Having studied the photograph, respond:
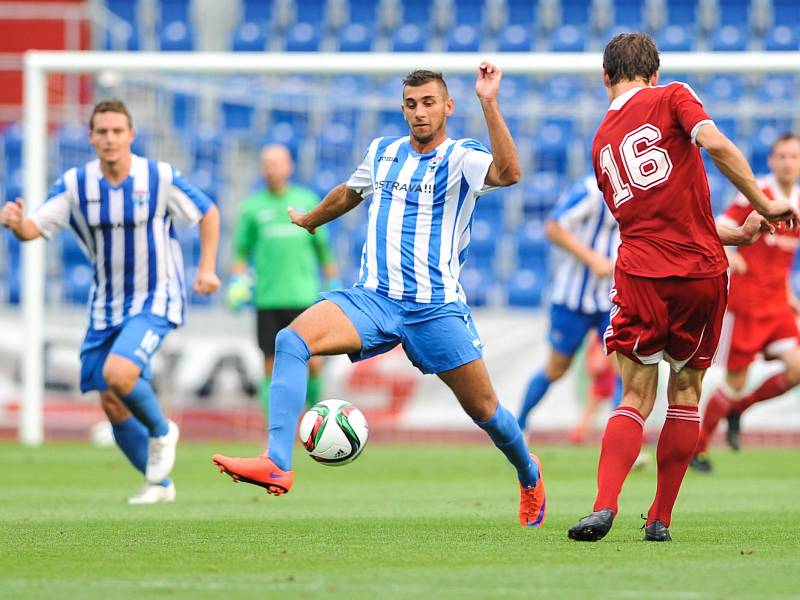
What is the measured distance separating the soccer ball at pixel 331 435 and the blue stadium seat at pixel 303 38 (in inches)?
612

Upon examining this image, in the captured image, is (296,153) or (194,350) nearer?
(194,350)

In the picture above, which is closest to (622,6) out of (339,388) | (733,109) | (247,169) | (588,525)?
(733,109)

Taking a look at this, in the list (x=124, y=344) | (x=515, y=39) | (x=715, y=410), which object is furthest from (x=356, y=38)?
(x=124, y=344)

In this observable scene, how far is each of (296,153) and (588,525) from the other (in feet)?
42.2

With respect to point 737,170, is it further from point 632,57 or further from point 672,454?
point 672,454

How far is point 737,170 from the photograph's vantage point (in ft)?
18.4

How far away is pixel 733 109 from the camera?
16266mm

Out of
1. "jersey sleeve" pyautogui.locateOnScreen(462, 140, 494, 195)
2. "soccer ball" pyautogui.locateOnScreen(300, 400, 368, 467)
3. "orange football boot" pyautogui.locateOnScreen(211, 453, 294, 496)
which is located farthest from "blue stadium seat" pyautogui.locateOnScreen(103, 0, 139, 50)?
"orange football boot" pyautogui.locateOnScreen(211, 453, 294, 496)

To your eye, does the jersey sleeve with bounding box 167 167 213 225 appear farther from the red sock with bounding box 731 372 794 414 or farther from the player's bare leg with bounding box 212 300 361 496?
the red sock with bounding box 731 372 794 414

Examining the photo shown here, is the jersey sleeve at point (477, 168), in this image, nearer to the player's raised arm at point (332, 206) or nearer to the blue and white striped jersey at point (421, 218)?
the blue and white striped jersey at point (421, 218)

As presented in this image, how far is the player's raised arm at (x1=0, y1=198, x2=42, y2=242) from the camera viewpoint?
803cm

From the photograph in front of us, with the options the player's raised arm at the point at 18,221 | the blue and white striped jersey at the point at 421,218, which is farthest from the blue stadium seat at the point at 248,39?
the blue and white striped jersey at the point at 421,218

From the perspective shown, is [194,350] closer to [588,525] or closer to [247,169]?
[247,169]

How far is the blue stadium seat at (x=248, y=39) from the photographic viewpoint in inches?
834
